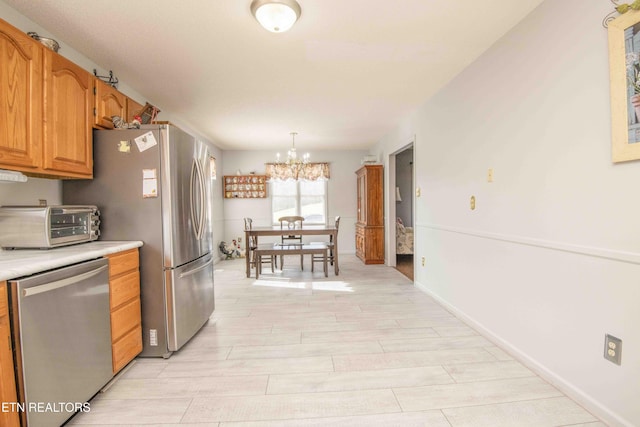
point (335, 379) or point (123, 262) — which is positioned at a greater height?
point (123, 262)

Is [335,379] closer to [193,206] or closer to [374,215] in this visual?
[193,206]

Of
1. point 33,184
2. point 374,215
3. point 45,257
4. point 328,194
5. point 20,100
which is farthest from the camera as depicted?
point 328,194

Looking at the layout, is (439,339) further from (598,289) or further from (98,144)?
(98,144)

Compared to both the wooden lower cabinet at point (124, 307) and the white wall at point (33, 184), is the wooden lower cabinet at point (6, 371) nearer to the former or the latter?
the wooden lower cabinet at point (124, 307)

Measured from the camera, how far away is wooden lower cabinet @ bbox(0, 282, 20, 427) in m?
1.21

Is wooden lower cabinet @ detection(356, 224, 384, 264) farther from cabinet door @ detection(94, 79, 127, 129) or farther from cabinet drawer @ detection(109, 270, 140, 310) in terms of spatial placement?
cabinet door @ detection(94, 79, 127, 129)

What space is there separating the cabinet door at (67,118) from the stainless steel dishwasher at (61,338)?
0.72 meters

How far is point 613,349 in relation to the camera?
1.54m

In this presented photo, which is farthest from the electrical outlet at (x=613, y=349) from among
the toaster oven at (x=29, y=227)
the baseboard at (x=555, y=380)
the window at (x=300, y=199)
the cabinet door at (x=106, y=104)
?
the window at (x=300, y=199)

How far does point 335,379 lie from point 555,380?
137cm

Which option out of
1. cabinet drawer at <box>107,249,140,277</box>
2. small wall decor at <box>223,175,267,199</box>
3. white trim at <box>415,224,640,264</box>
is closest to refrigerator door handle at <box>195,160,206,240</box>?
cabinet drawer at <box>107,249,140,277</box>

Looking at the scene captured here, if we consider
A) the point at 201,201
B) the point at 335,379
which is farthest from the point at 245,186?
the point at 335,379

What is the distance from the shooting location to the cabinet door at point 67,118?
1834 mm

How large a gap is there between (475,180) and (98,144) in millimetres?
3077
